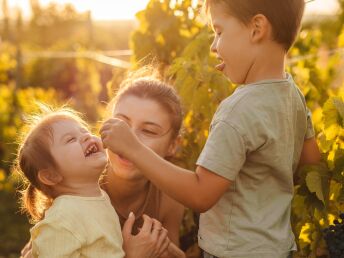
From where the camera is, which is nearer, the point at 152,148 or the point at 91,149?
the point at 91,149

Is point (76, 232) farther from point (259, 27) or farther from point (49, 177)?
point (259, 27)

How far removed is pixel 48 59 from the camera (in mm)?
15164

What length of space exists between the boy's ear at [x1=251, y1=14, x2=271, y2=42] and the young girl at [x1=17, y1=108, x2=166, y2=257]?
765 mm

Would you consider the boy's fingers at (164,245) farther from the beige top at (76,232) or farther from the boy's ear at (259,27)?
the boy's ear at (259,27)

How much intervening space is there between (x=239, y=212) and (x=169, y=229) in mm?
820

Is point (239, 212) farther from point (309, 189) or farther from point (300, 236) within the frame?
point (300, 236)

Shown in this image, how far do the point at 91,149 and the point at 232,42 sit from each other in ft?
2.40

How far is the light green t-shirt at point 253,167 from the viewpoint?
2051 millimetres

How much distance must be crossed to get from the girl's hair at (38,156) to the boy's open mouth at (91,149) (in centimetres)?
13

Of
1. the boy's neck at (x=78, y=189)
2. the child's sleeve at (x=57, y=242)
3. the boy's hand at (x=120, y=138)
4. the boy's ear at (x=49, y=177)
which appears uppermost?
the boy's hand at (x=120, y=138)

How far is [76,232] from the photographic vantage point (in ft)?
7.70

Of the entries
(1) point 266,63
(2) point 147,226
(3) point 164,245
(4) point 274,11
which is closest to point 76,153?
(2) point 147,226

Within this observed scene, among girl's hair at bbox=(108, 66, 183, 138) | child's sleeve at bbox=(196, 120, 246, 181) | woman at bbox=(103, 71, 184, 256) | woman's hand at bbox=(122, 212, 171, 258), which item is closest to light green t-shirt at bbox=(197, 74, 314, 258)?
child's sleeve at bbox=(196, 120, 246, 181)

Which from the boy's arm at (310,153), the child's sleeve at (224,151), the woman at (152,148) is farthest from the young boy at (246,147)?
the woman at (152,148)
